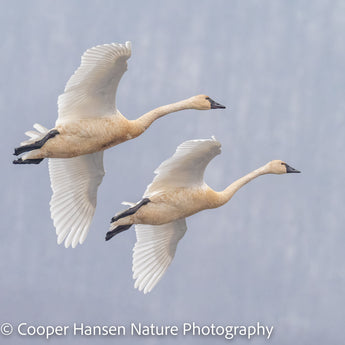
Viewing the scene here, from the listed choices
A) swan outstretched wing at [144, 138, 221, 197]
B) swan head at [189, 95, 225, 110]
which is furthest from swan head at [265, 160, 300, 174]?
swan outstretched wing at [144, 138, 221, 197]

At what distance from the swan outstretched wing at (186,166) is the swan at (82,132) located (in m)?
1.37

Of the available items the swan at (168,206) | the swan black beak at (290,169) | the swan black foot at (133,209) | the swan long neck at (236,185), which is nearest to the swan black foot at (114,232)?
the swan at (168,206)

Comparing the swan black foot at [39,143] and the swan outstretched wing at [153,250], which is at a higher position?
the swan black foot at [39,143]

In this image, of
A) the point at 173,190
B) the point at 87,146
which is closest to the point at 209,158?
the point at 173,190

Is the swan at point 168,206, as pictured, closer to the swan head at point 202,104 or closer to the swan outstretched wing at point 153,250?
the swan outstretched wing at point 153,250

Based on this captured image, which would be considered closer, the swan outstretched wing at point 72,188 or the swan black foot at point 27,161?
the swan black foot at point 27,161

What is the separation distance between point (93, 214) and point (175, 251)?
2.17 meters

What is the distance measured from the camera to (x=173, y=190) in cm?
2619

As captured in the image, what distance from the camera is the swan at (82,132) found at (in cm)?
2575

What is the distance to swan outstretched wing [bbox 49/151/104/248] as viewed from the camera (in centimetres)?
2795

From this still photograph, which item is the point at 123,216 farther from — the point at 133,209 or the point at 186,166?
the point at 186,166

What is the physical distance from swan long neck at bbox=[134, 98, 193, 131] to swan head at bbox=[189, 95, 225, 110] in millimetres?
100

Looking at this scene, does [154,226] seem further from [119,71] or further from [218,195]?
[119,71]

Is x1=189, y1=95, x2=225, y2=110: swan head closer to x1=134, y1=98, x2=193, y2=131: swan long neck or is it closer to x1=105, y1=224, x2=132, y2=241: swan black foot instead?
x1=134, y1=98, x2=193, y2=131: swan long neck
